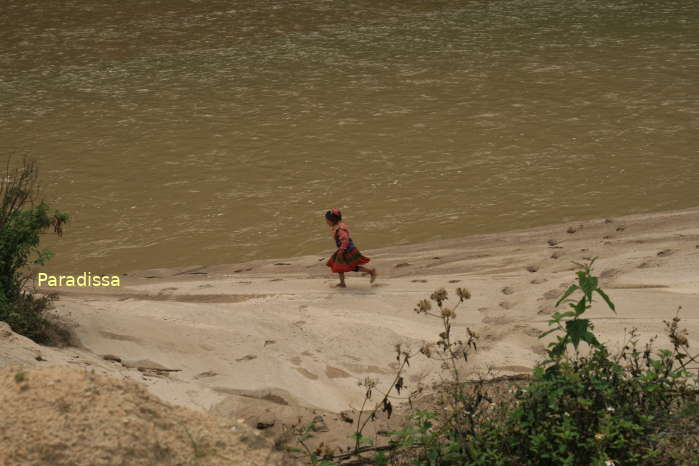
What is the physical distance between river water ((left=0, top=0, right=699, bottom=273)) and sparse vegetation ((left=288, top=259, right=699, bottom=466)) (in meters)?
5.19

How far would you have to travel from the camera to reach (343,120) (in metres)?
13.5

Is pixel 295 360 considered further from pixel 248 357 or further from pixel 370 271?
pixel 370 271

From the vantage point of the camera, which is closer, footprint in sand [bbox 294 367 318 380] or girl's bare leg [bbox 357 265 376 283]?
footprint in sand [bbox 294 367 318 380]

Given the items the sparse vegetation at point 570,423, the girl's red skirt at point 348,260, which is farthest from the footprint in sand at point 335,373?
the girl's red skirt at point 348,260

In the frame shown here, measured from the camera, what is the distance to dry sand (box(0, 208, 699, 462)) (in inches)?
213

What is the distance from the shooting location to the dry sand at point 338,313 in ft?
17.7

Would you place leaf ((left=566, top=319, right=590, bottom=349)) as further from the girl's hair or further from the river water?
the river water

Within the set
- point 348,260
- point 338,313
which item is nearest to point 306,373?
point 338,313

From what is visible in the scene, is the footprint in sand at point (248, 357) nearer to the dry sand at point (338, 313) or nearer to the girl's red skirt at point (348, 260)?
the dry sand at point (338, 313)

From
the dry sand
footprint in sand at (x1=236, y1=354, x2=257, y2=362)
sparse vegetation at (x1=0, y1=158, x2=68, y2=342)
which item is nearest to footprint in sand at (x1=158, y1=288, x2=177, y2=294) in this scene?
the dry sand

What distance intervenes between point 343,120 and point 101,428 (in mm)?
9819

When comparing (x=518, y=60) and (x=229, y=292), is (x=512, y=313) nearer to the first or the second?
(x=229, y=292)

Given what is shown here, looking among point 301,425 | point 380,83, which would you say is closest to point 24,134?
point 380,83

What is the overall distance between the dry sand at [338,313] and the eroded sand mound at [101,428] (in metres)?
0.42
